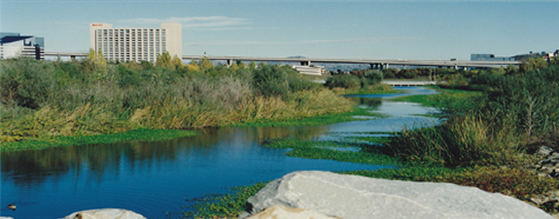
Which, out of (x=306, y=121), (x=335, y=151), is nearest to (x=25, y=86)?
(x=335, y=151)

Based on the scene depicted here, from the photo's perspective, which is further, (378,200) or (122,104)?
(122,104)

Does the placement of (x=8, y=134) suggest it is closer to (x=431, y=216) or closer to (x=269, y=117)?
(x=269, y=117)

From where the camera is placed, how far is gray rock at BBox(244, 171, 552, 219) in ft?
14.9

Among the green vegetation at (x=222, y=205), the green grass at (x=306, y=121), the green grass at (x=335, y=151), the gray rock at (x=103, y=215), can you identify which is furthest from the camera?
the green grass at (x=306, y=121)

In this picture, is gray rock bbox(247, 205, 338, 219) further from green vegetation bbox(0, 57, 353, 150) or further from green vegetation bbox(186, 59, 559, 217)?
green vegetation bbox(0, 57, 353, 150)

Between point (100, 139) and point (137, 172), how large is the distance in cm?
414

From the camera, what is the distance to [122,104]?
1738 centimetres

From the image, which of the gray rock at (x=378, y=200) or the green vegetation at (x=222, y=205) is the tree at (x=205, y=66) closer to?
the green vegetation at (x=222, y=205)

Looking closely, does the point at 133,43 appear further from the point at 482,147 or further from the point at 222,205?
the point at 222,205

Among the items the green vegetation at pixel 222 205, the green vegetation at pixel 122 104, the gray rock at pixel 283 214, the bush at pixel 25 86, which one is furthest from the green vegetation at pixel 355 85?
the gray rock at pixel 283 214

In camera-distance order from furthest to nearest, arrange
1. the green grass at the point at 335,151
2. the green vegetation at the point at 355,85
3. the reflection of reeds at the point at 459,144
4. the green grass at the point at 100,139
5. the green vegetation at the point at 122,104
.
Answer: the green vegetation at the point at 355,85, the green vegetation at the point at 122,104, the green grass at the point at 100,139, the green grass at the point at 335,151, the reflection of reeds at the point at 459,144

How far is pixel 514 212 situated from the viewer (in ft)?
15.6

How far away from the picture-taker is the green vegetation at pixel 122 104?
1436 centimetres

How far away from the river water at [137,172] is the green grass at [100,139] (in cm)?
43
